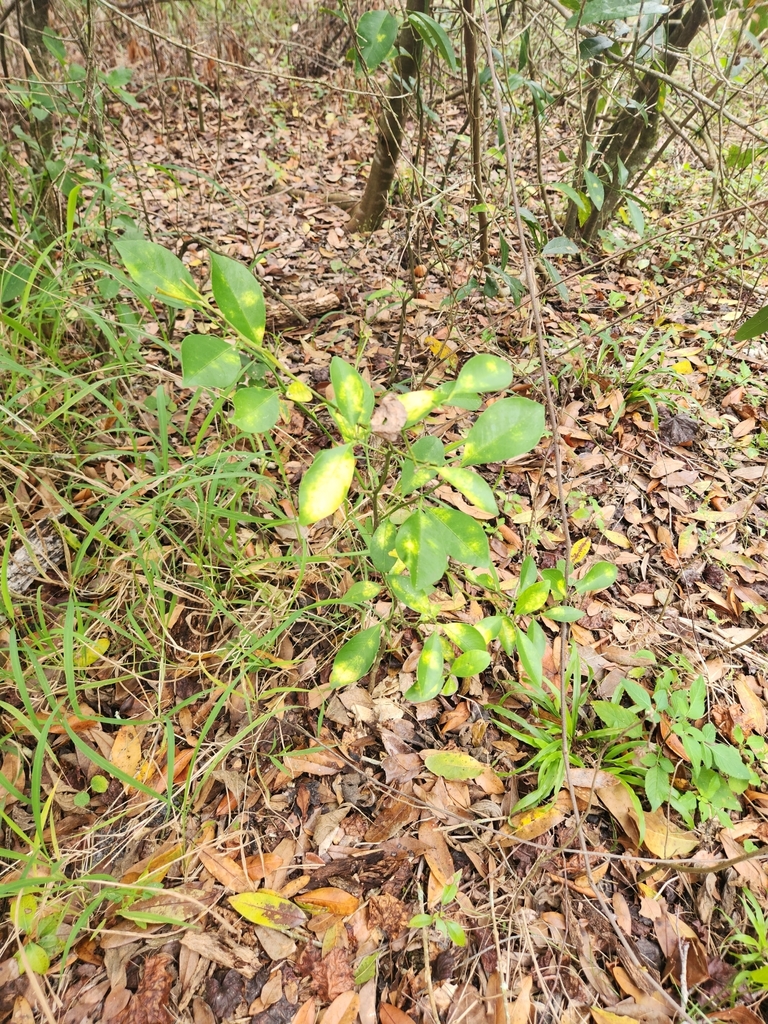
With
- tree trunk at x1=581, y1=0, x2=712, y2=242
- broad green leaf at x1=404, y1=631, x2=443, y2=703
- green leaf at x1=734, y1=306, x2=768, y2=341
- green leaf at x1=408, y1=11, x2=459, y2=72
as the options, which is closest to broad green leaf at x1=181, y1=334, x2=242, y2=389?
broad green leaf at x1=404, y1=631, x2=443, y2=703

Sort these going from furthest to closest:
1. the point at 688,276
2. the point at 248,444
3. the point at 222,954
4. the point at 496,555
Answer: the point at 688,276 → the point at 248,444 → the point at 496,555 → the point at 222,954

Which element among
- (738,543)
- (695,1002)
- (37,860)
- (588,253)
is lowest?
(37,860)

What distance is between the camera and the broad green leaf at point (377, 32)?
53.7 inches

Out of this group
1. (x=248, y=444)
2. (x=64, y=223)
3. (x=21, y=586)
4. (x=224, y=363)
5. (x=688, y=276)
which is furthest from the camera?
(x=688, y=276)

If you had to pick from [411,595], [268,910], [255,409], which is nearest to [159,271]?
[255,409]

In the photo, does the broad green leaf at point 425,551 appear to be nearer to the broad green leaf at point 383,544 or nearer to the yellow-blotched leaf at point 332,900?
the broad green leaf at point 383,544

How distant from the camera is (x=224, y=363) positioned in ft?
2.05

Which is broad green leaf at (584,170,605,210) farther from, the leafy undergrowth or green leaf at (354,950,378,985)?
green leaf at (354,950,378,985)

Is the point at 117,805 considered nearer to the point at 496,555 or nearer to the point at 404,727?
the point at 404,727

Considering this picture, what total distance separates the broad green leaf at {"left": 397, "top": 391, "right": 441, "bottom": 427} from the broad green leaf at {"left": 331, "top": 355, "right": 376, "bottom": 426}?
61mm

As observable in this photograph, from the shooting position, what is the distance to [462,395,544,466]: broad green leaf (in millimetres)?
692

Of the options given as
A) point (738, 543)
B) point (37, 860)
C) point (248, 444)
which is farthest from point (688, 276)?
point (37, 860)

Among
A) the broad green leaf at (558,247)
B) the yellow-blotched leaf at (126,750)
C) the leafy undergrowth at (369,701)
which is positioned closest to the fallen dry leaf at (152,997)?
the leafy undergrowth at (369,701)

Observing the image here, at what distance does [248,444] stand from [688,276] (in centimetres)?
207
